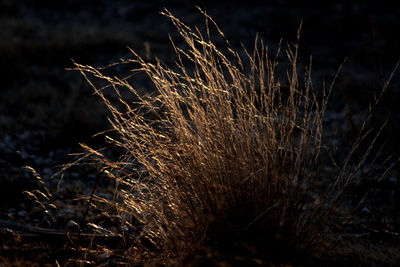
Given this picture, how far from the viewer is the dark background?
4.96 m

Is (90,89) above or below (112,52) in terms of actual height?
below

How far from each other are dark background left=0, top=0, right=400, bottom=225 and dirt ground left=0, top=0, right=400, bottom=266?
0.03 metres

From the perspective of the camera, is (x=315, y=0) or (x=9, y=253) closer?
(x=9, y=253)

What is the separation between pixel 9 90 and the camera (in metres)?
7.32

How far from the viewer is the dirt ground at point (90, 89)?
316 cm

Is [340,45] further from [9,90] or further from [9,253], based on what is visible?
[9,253]

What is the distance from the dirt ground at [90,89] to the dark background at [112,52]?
0.09 feet

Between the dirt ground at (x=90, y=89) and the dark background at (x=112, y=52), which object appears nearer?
the dirt ground at (x=90, y=89)

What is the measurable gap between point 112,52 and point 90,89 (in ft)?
7.71

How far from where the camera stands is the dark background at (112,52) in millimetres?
4965

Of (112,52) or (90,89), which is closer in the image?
(90,89)

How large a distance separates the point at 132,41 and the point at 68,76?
2593 millimetres

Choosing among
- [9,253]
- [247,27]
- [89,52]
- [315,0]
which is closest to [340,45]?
[247,27]

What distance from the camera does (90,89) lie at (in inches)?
303
